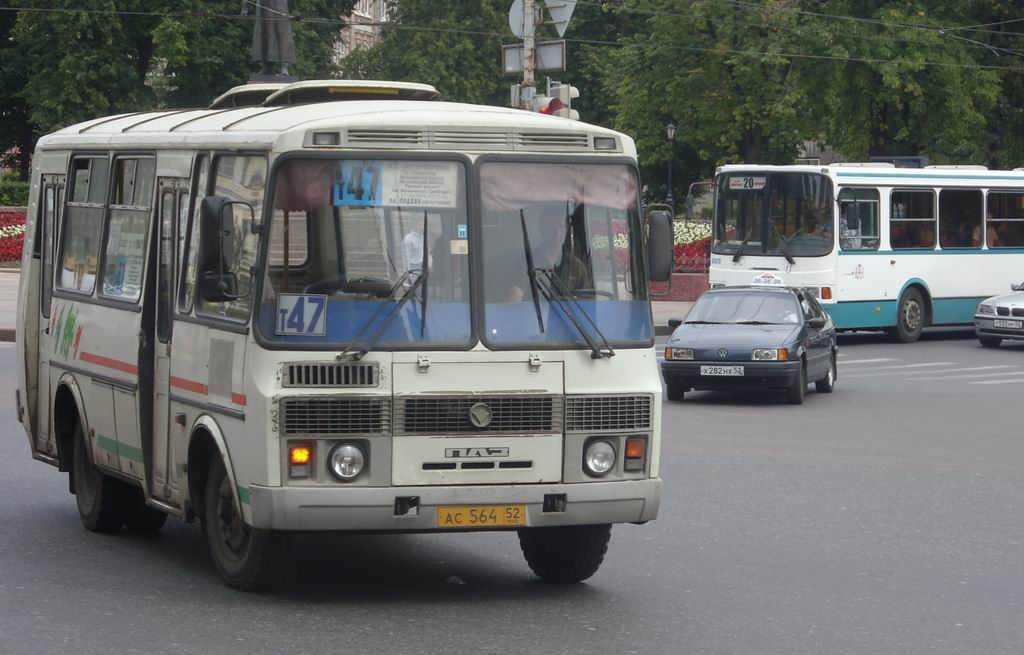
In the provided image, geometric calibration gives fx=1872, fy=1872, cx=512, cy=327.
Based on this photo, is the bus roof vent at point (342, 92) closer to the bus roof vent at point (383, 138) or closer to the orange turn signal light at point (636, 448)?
the bus roof vent at point (383, 138)

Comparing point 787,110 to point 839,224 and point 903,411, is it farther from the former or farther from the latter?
point 903,411

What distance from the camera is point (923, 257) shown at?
3444 centimetres

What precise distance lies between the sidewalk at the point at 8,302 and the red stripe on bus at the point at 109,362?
1932cm

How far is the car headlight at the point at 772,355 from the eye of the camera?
71.2ft

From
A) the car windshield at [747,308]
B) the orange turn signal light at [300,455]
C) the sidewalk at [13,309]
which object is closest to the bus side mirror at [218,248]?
the orange turn signal light at [300,455]

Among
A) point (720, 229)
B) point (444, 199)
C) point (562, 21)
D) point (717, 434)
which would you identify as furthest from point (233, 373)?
point (720, 229)

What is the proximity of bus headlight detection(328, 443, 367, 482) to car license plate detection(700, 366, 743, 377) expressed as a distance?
13.5 metres

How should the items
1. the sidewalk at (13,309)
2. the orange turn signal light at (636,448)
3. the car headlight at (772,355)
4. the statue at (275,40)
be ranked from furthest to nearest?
the sidewalk at (13,309), the statue at (275,40), the car headlight at (772,355), the orange turn signal light at (636,448)

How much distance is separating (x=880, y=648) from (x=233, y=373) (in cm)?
327

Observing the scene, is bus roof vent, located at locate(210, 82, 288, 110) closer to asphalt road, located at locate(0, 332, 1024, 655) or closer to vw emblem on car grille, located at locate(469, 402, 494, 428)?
asphalt road, located at locate(0, 332, 1024, 655)

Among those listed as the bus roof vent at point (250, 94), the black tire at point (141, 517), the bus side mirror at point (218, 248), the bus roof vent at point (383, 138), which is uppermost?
the bus roof vent at point (250, 94)

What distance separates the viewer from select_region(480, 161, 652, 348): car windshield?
8945 millimetres

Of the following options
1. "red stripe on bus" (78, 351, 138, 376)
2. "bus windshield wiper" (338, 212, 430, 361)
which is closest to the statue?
"red stripe on bus" (78, 351, 138, 376)

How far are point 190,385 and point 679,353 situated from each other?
1288cm
